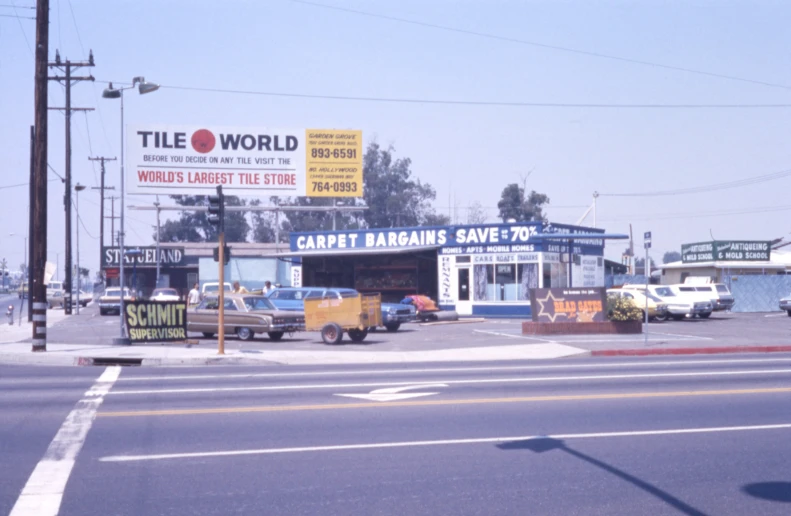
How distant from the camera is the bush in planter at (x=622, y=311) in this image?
26281 millimetres

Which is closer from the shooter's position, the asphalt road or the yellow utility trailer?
the asphalt road

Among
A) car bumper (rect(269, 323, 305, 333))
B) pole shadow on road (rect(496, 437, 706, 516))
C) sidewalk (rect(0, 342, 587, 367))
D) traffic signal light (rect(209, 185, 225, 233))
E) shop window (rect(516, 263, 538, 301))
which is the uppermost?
traffic signal light (rect(209, 185, 225, 233))

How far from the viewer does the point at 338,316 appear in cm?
2372

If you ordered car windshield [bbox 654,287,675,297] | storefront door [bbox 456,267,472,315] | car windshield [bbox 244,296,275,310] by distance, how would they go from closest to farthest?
car windshield [bbox 244,296,275,310]
car windshield [bbox 654,287,675,297]
storefront door [bbox 456,267,472,315]

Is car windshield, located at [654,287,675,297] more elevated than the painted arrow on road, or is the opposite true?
car windshield, located at [654,287,675,297]

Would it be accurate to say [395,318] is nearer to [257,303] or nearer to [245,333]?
[257,303]

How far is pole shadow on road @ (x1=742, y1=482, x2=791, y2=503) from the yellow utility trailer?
16.7 meters

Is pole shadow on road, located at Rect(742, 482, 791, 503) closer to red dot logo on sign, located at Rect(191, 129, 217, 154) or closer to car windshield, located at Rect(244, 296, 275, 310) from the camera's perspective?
car windshield, located at Rect(244, 296, 275, 310)

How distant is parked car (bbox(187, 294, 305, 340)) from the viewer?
2456cm

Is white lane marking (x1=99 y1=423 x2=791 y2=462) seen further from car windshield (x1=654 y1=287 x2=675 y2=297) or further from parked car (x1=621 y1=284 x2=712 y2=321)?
car windshield (x1=654 y1=287 x2=675 y2=297)

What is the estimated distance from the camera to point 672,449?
876cm

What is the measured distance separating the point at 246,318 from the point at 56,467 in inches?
662

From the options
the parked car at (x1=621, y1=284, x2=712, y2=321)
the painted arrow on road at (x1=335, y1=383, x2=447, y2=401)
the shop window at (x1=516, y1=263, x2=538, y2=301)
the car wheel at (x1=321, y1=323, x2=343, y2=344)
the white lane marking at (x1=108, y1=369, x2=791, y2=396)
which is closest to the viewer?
the painted arrow on road at (x1=335, y1=383, x2=447, y2=401)

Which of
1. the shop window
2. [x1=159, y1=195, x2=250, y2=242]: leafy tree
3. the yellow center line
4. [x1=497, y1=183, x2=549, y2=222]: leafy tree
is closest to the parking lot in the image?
the shop window
